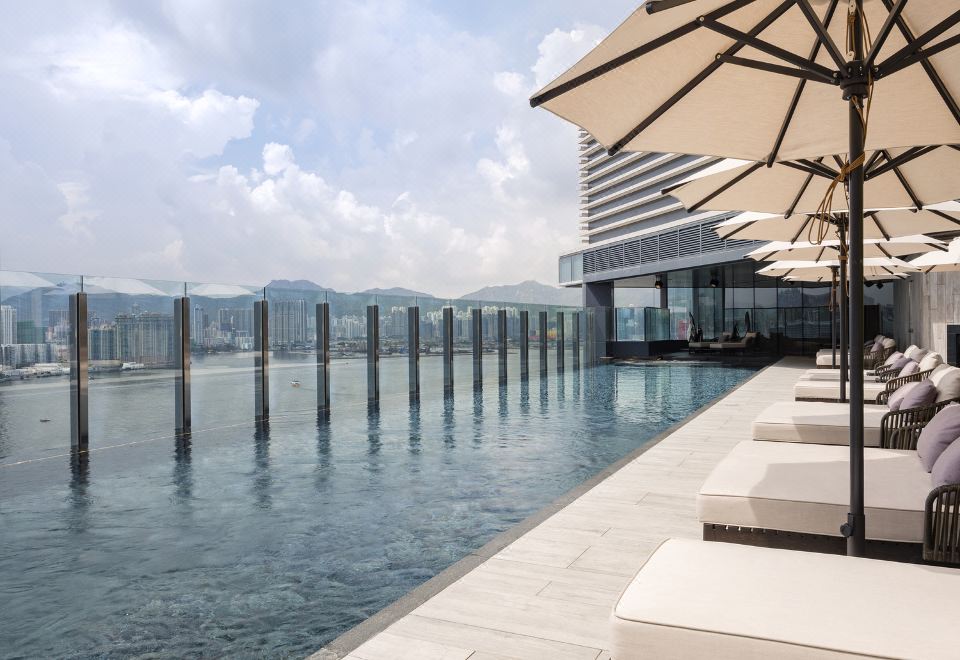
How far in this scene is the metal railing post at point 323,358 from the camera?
12492 mm

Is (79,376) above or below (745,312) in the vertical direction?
below

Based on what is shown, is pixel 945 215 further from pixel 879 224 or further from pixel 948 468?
pixel 948 468

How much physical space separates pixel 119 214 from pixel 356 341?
3069 inches

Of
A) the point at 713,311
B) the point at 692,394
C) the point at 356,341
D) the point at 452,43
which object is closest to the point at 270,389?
the point at 356,341

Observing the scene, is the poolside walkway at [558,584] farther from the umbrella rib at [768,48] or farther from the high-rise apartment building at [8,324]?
the high-rise apartment building at [8,324]

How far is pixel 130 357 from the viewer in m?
9.24

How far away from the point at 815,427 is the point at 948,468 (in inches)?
108

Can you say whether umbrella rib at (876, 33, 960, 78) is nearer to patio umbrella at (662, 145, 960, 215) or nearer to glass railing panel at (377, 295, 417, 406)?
patio umbrella at (662, 145, 960, 215)

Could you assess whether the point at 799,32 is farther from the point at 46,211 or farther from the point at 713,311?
the point at 46,211

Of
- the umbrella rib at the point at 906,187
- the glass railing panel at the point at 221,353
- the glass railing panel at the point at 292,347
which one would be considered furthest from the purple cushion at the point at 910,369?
the glass railing panel at the point at 221,353

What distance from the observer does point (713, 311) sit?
3275cm

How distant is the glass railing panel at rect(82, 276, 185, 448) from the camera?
8805 mm

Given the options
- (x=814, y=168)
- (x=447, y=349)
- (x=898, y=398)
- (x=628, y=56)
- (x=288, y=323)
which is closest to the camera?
(x=628, y=56)

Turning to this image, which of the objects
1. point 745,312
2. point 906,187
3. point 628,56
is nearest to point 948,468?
point 628,56
